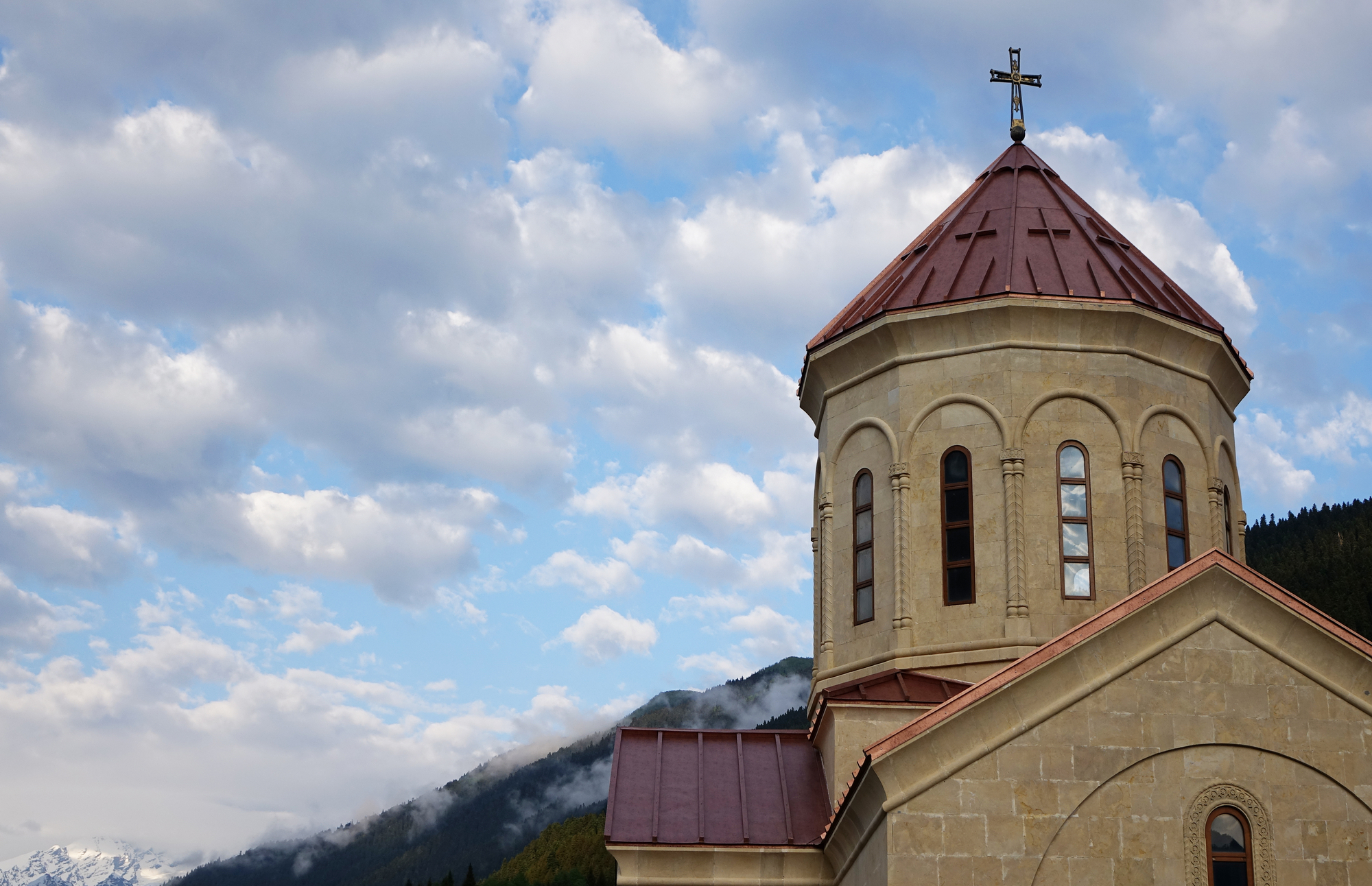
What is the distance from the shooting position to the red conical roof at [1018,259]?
21844mm

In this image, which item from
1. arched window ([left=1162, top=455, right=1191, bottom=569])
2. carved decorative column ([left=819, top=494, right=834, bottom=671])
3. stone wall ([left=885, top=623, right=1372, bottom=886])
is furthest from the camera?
carved decorative column ([left=819, top=494, right=834, bottom=671])

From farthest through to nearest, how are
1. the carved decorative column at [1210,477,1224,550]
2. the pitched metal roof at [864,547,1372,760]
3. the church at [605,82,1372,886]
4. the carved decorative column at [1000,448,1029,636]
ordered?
the carved decorative column at [1210,477,1224,550] < the carved decorative column at [1000,448,1029,636] < the pitched metal roof at [864,547,1372,760] < the church at [605,82,1372,886]

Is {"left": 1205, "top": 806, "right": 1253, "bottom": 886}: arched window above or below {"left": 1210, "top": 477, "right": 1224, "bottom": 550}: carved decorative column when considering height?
below

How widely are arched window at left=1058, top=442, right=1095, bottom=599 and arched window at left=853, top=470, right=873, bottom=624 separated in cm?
288

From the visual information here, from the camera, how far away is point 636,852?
61.3ft

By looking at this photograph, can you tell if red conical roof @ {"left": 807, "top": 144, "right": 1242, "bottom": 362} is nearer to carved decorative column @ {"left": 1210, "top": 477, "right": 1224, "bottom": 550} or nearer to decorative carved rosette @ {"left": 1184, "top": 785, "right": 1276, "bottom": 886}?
carved decorative column @ {"left": 1210, "top": 477, "right": 1224, "bottom": 550}

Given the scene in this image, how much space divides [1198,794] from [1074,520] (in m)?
6.66

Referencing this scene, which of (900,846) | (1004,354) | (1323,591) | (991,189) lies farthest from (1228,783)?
(1323,591)

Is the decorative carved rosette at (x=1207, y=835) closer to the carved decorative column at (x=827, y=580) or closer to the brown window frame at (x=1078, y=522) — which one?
the brown window frame at (x=1078, y=522)

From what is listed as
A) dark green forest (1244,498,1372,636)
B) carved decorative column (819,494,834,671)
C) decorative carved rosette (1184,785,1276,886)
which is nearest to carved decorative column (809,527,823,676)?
carved decorative column (819,494,834,671)

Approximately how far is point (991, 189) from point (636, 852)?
1298 cm

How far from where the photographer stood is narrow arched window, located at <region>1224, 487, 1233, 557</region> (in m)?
21.7

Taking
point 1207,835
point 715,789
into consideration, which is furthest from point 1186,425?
point 715,789

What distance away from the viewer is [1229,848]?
14.3 m
